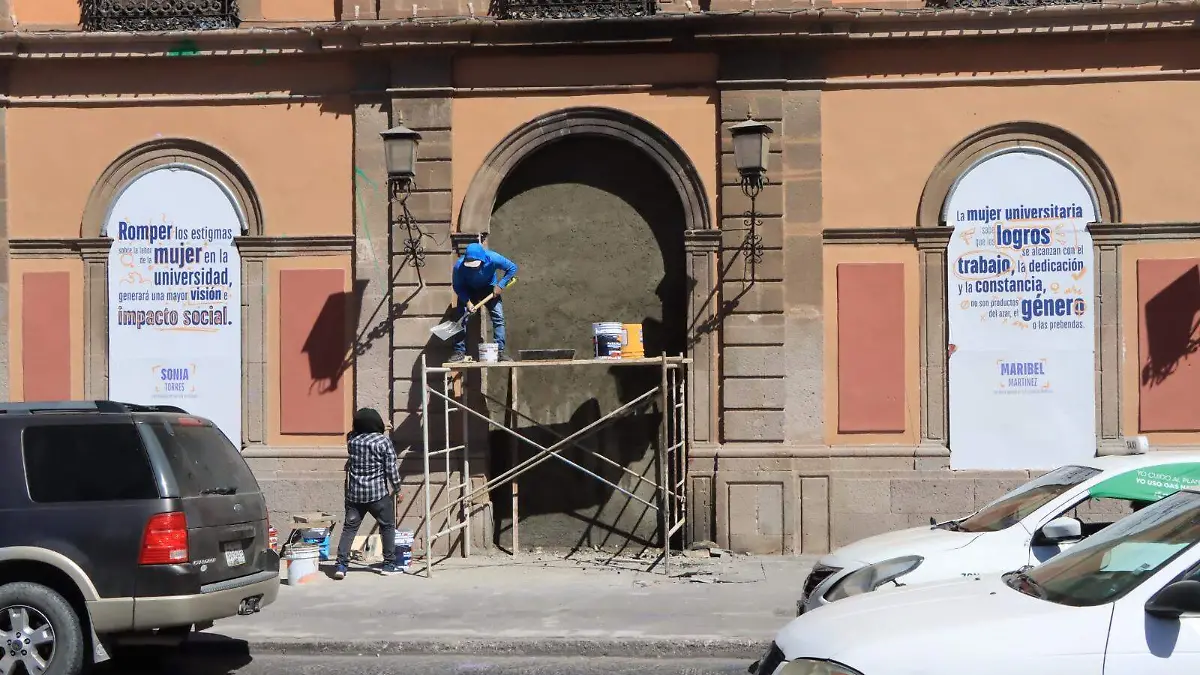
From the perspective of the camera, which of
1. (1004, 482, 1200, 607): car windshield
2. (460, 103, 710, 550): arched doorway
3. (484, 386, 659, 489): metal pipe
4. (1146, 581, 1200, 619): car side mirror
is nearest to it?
(1146, 581, 1200, 619): car side mirror

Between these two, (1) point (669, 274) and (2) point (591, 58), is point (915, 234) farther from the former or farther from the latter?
(2) point (591, 58)

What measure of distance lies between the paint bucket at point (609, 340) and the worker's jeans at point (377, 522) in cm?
263

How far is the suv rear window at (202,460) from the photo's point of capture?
7.84 meters

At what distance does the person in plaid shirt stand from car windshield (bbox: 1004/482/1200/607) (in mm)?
7418

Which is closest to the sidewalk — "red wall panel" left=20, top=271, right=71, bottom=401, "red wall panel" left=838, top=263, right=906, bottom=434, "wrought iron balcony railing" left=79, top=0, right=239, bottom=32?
"red wall panel" left=838, top=263, right=906, bottom=434

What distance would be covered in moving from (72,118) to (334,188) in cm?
319

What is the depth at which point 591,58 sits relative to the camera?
13.4 metres

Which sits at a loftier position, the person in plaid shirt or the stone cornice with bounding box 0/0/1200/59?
the stone cornice with bounding box 0/0/1200/59

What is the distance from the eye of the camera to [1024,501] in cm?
861

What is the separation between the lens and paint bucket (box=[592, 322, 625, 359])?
12445mm

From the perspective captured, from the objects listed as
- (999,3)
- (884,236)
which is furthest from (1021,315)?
(999,3)

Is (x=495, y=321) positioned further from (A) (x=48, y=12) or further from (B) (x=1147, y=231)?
(B) (x=1147, y=231)

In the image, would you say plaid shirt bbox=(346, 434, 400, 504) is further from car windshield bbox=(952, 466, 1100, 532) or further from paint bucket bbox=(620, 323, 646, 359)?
car windshield bbox=(952, 466, 1100, 532)

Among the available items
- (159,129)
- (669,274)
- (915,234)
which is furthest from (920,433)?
(159,129)
